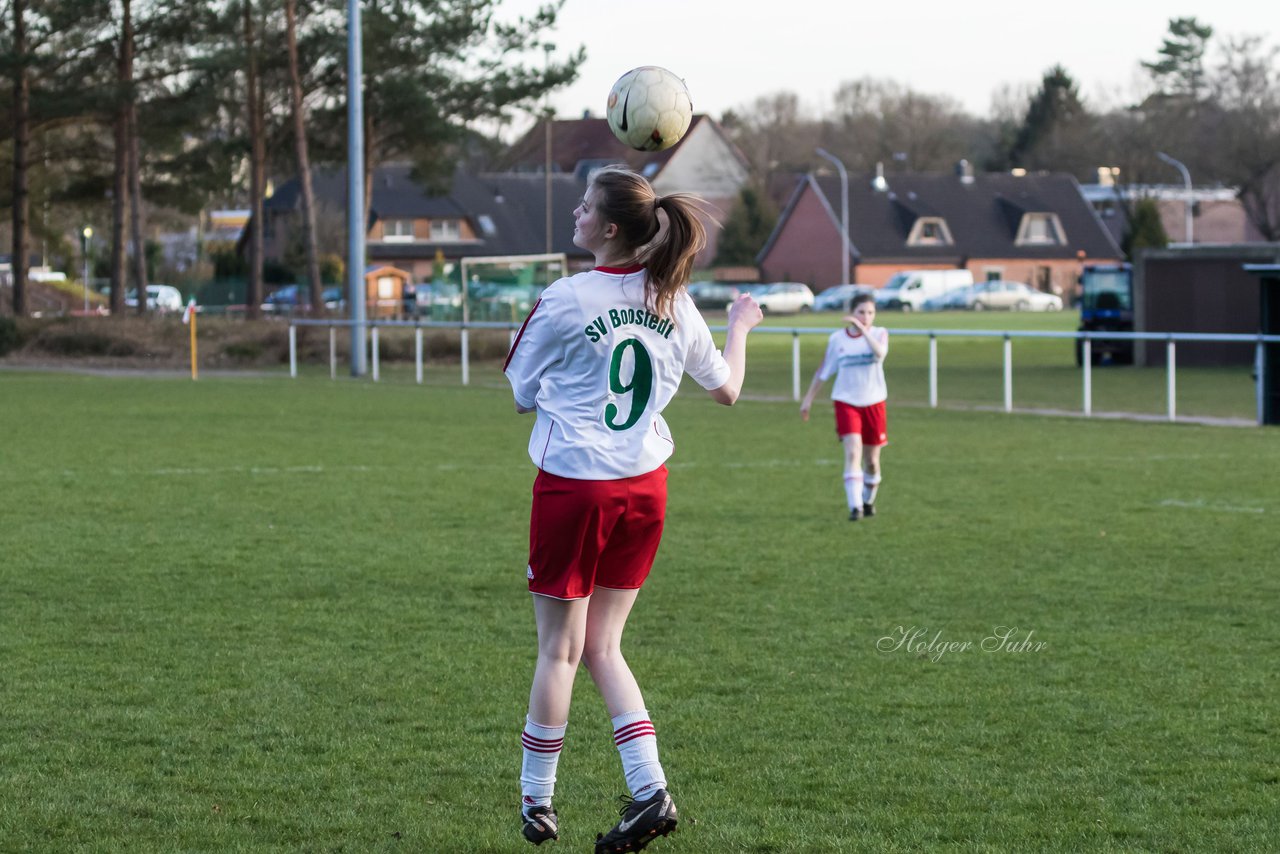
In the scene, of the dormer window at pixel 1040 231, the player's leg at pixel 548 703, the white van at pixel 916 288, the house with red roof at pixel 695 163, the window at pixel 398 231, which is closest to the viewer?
the player's leg at pixel 548 703

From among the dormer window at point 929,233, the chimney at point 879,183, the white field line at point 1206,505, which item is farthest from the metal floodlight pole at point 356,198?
the chimney at point 879,183

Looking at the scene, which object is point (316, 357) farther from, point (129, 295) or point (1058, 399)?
point (129, 295)

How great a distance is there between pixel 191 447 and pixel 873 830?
13.0 m

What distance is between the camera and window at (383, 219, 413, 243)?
87000 millimetres

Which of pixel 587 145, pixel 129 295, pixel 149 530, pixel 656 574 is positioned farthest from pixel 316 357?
pixel 587 145

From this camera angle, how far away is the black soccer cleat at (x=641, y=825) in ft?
13.8

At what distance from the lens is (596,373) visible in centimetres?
423

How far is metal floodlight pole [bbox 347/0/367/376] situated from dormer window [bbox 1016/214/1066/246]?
2653 inches

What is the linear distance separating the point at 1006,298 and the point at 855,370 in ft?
212

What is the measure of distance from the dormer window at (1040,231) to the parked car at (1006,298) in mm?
18423

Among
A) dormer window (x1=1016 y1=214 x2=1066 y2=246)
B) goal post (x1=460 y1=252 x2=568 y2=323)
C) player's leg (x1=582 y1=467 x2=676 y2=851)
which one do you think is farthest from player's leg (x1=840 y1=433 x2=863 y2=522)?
Result: dormer window (x1=1016 y1=214 x2=1066 y2=246)

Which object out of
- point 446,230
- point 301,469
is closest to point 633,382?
point 301,469

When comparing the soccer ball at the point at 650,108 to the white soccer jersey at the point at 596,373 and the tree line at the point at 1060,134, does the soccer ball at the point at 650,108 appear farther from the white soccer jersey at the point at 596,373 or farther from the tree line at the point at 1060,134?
the tree line at the point at 1060,134

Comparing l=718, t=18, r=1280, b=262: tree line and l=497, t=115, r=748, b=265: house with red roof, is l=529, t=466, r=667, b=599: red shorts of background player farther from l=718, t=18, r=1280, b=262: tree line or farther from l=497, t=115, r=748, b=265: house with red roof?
l=497, t=115, r=748, b=265: house with red roof
